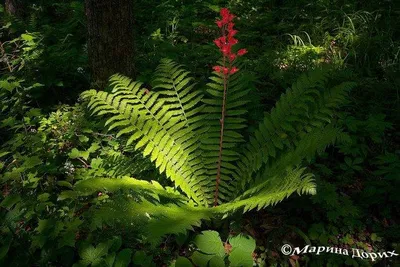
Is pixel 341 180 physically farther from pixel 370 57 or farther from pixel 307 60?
pixel 370 57

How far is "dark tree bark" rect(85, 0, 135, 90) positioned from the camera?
2.72 m

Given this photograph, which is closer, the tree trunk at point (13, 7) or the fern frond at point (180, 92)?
the fern frond at point (180, 92)

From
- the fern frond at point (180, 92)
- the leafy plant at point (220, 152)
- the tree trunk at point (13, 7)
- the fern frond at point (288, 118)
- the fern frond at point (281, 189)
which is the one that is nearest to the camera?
the fern frond at point (281, 189)

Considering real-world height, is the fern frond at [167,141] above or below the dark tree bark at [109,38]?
below

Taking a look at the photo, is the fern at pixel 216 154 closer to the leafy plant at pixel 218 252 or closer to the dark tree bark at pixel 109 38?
the leafy plant at pixel 218 252

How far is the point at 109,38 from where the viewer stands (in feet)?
9.29

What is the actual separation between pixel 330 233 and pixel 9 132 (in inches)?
102

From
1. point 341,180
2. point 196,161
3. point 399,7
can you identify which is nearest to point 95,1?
point 196,161

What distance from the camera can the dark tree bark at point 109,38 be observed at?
272 cm

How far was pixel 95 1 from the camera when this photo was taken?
105 inches

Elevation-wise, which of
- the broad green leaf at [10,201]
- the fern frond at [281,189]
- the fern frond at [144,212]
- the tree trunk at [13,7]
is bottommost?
the broad green leaf at [10,201]

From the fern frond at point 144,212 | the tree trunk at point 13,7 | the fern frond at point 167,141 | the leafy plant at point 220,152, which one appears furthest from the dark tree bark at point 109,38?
the tree trunk at point 13,7

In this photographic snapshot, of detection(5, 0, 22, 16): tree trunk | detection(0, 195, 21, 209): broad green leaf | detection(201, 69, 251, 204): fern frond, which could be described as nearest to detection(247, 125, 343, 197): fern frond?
detection(201, 69, 251, 204): fern frond

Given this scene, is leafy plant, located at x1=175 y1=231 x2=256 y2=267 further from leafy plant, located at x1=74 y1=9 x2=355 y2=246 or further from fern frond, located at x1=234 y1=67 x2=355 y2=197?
fern frond, located at x1=234 y1=67 x2=355 y2=197
